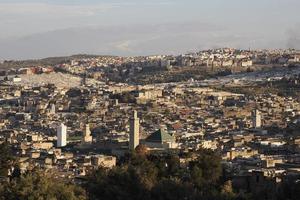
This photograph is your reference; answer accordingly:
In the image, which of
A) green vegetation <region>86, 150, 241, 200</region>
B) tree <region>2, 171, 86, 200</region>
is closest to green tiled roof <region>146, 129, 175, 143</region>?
green vegetation <region>86, 150, 241, 200</region>

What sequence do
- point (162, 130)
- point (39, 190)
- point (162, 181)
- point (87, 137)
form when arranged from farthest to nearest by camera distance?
1. point (87, 137)
2. point (162, 130)
3. point (162, 181)
4. point (39, 190)

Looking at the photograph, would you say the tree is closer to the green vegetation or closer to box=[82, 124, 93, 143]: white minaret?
the green vegetation

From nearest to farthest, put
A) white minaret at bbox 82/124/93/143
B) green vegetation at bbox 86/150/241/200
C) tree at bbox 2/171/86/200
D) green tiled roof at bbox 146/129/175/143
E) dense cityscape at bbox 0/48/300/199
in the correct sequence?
tree at bbox 2/171/86/200, green vegetation at bbox 86/150/241/200, dense cityscape at bbox 0/48/300/199, green tiled roof at bbox 146/129/175/143, white minaret at bbox 82/124/93/143

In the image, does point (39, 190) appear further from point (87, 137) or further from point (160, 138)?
point (87, 137)

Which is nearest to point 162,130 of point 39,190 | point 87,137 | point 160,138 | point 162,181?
point 160,138

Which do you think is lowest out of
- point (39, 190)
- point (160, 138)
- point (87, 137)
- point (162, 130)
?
point (87, 137)

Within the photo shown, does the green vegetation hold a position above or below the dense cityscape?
above

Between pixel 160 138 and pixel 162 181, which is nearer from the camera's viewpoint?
pixel 162 181

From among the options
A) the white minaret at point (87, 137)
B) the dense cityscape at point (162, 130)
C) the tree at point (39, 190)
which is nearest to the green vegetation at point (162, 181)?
the dense cityscape at point (162, 130)

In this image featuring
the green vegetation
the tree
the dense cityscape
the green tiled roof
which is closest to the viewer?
the tree
